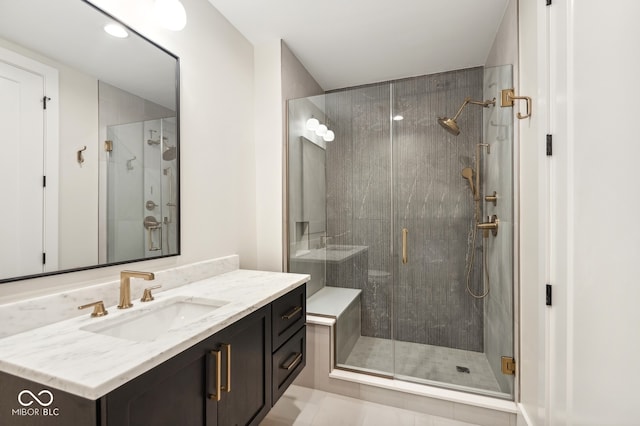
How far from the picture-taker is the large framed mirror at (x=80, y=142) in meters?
0.98

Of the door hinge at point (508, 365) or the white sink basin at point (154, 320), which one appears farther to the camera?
the door hinge at point (508, 365)

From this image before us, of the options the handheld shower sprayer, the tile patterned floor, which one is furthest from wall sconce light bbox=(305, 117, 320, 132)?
the tile patterned floor

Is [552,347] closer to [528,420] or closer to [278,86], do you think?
[528,420]

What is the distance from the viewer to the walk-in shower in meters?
2.15

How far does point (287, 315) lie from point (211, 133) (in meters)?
1.19

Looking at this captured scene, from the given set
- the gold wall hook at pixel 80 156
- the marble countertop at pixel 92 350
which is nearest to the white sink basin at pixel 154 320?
the marble countertop at pixel 92 350

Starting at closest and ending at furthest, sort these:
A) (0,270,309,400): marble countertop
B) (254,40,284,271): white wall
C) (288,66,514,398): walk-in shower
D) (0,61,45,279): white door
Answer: (0,270,309,400): marble countertop, (0,61,45,279): white door, (288,66,514,398): walk-in shower, (254,40,284,271): white wall

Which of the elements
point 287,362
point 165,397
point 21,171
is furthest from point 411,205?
point 21,171

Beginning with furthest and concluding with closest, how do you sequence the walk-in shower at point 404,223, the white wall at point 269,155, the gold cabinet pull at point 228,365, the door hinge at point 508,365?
the white wall at point 269,155, the walk-in shower at point 404,223, the door hinge at point 508,365, the gold cabinet pull at point 228,365

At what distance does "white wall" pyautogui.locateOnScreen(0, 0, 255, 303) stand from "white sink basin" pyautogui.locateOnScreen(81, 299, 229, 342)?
9.7 inches

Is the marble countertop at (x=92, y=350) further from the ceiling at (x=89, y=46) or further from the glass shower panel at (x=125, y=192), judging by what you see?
the ceiling at (x=89, y=46)

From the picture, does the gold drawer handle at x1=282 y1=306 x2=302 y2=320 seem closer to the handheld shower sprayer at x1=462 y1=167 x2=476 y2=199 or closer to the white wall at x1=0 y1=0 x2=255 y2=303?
the white wall at x1=0 y1=0 x2=255 y2=303

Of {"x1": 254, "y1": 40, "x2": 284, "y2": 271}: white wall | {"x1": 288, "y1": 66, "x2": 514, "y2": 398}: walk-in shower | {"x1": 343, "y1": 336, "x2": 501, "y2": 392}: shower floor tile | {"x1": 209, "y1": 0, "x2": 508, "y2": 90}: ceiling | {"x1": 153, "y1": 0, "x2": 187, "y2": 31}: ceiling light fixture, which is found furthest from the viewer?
{"x1": 254, "y1": 40, "x2": 284, "y2": 271}: white wall

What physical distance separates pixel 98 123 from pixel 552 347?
2089 millimetres
